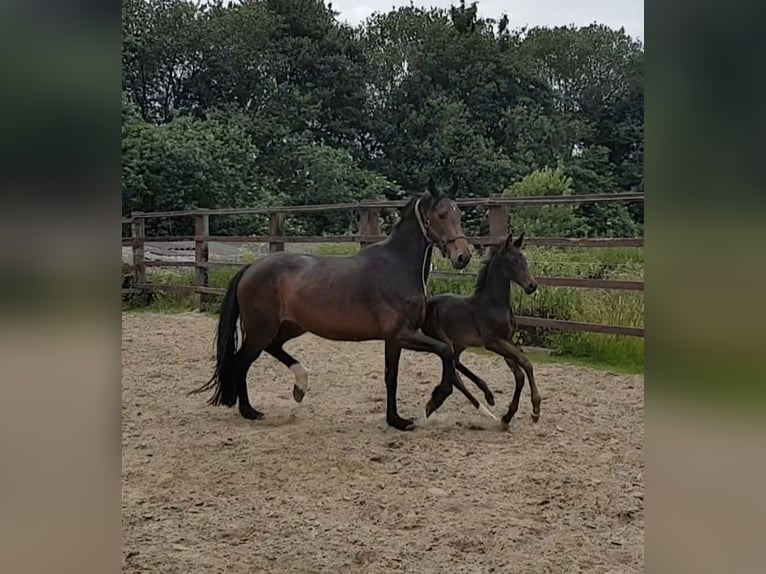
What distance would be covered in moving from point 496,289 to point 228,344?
3.23 ft

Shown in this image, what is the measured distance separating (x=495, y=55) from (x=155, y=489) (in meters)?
10.4

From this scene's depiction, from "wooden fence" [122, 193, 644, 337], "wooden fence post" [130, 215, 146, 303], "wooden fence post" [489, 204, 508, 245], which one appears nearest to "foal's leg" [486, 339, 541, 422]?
"wooden fence" [122, 193, 644, 337]

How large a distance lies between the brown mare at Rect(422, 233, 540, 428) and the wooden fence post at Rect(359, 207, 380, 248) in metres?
1.87

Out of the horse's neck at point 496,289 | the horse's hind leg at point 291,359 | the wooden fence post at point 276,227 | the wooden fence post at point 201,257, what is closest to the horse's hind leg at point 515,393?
the horse's neck at point 496,289

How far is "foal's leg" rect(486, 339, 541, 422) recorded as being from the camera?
245 centimetres

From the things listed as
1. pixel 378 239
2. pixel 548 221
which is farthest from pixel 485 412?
pixel 548 221

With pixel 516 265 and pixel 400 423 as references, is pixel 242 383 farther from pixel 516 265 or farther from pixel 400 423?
pixel 516 265

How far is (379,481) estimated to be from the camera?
2027 millimetres

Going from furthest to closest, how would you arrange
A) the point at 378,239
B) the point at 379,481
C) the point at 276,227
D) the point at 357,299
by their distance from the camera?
the point at 276,227 → the point at 378,239 → the point at 357,299 → the point at 379,481

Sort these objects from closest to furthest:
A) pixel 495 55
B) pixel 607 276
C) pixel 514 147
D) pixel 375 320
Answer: pixel 375 320 → pixel 607 276 → pixel 514 147 → pixel 495 55
